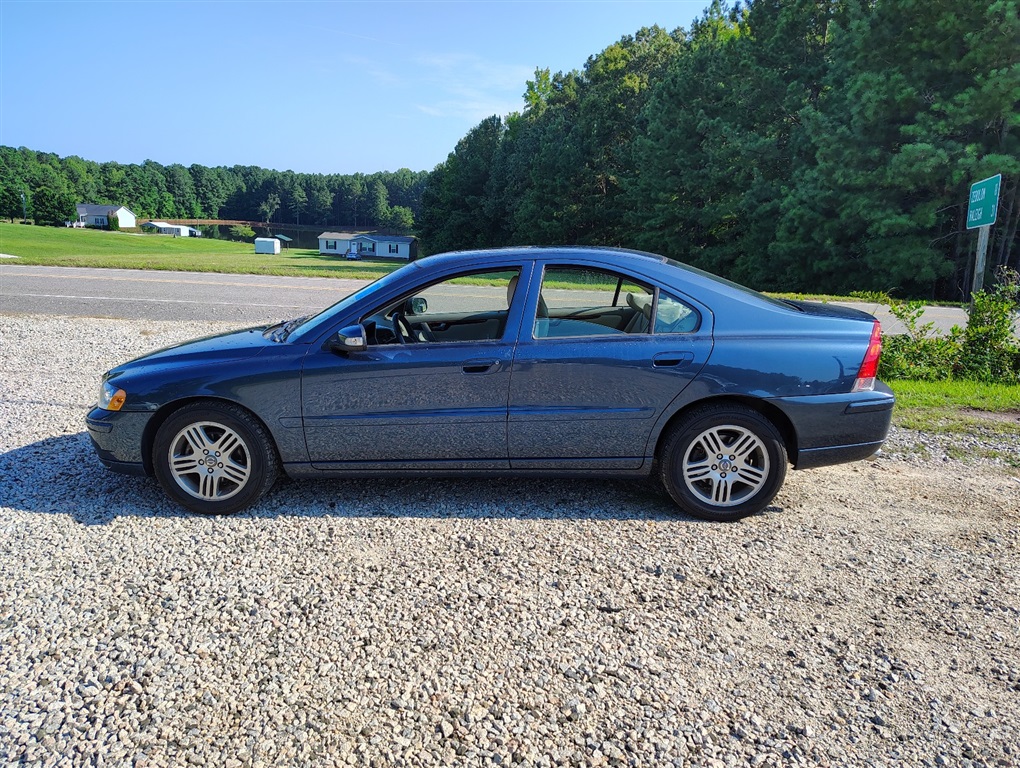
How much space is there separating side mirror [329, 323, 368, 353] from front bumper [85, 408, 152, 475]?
1.20 m

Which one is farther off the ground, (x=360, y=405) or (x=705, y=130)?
(x=705, y=130)

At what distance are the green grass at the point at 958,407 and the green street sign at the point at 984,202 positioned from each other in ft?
6.08

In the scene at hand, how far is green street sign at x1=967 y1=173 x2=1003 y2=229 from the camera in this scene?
7422 mm

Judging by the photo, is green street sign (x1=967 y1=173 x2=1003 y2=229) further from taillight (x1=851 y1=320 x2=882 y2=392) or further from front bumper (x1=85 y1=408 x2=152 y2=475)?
front bumper (x1=85 y1=408 x2=152 y2=475)

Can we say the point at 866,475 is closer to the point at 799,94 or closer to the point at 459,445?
the point at 459,445

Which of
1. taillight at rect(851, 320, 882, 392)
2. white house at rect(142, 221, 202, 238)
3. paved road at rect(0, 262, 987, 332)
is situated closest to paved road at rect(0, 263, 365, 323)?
paved road at rect(0, 262, 987, 332)

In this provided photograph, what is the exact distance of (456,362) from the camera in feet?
13.2

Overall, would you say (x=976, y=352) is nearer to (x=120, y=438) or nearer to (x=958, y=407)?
(x=958, y=407)

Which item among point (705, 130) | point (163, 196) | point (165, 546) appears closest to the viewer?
point (165, 546)

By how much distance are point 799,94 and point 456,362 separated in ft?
105

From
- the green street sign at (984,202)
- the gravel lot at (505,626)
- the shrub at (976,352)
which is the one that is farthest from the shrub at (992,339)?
the gravel lot at (505,626)

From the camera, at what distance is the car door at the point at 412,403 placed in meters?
4.01

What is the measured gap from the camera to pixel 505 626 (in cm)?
295

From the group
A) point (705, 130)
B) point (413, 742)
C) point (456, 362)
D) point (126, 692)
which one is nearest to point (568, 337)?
point (456, 362)
